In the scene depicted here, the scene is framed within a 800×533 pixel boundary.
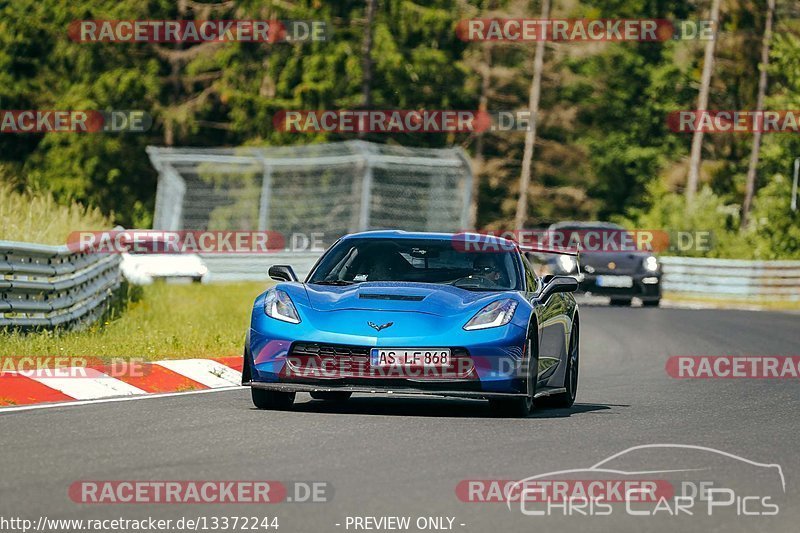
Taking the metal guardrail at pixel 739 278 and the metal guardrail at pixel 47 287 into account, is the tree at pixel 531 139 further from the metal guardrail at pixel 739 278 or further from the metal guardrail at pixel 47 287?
the metal guardrail at pixel 47 287

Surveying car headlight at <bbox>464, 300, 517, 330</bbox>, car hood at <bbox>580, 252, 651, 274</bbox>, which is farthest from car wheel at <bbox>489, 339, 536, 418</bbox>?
car hood at <bbox>580, 252, 651, 274</bbox>

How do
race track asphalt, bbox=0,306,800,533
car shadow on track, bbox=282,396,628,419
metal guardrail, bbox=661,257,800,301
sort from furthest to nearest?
metal guardrail, bbox=661,257,800,301, car shadow on track, bbox=282,396,628,419, race track asphalt, bbox=0,306,800,533

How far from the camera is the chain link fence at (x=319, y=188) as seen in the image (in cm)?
3347

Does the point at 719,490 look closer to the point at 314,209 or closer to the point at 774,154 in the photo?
the point at 314,209

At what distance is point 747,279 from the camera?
38.2m

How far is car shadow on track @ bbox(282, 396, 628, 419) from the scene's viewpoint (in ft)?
36.6

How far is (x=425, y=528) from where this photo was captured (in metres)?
6.50

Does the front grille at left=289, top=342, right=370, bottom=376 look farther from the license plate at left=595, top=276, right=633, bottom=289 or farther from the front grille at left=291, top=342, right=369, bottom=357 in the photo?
the license plate at left=595, top=276, right=633, bottom=289

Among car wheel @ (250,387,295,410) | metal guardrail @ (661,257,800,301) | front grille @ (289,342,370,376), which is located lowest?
metal guardrail @ (661,257,800,301)

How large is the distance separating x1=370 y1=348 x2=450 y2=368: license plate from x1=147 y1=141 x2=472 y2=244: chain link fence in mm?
21867

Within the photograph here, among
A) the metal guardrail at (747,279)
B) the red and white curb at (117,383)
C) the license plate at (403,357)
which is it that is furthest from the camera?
the metal guardrail at (747,279)

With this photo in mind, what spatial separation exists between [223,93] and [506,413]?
46.0m

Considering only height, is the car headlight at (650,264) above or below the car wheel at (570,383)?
below

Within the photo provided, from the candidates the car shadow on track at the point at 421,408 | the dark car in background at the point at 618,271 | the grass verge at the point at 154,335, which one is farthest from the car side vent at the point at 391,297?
the dark car in background at the point at 618,271
